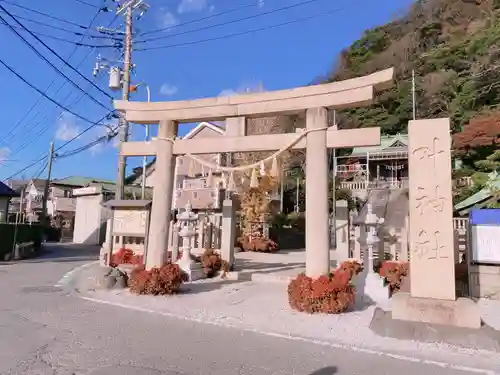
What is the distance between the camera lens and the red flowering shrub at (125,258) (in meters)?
14.0

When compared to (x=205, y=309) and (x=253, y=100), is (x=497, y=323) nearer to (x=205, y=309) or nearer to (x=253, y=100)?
(x=205, y=309)

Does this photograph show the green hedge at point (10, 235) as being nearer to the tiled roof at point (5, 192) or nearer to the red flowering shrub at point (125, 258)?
the tiled roof at point (5, 192)

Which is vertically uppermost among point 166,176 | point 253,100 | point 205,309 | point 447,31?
point 447,31

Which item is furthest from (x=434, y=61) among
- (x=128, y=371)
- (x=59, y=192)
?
(x=59, y=192)

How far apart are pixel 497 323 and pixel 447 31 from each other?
1544 inches

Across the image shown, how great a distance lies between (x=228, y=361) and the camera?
185 inches

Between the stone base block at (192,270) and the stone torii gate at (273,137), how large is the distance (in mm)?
2436

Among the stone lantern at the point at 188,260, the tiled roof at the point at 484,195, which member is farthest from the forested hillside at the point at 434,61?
the stone lantern at the point at 188,260

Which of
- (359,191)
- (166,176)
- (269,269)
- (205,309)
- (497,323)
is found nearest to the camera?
(497,323)

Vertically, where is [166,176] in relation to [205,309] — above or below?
above

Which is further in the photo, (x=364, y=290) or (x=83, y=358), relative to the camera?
Answer: (x=364, y=290)

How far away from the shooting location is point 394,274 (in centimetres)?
924

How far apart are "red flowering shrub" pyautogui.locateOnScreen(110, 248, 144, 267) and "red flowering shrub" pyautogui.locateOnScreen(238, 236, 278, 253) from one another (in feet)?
30.0

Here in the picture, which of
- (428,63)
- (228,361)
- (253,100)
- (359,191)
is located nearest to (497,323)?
(228,361)
